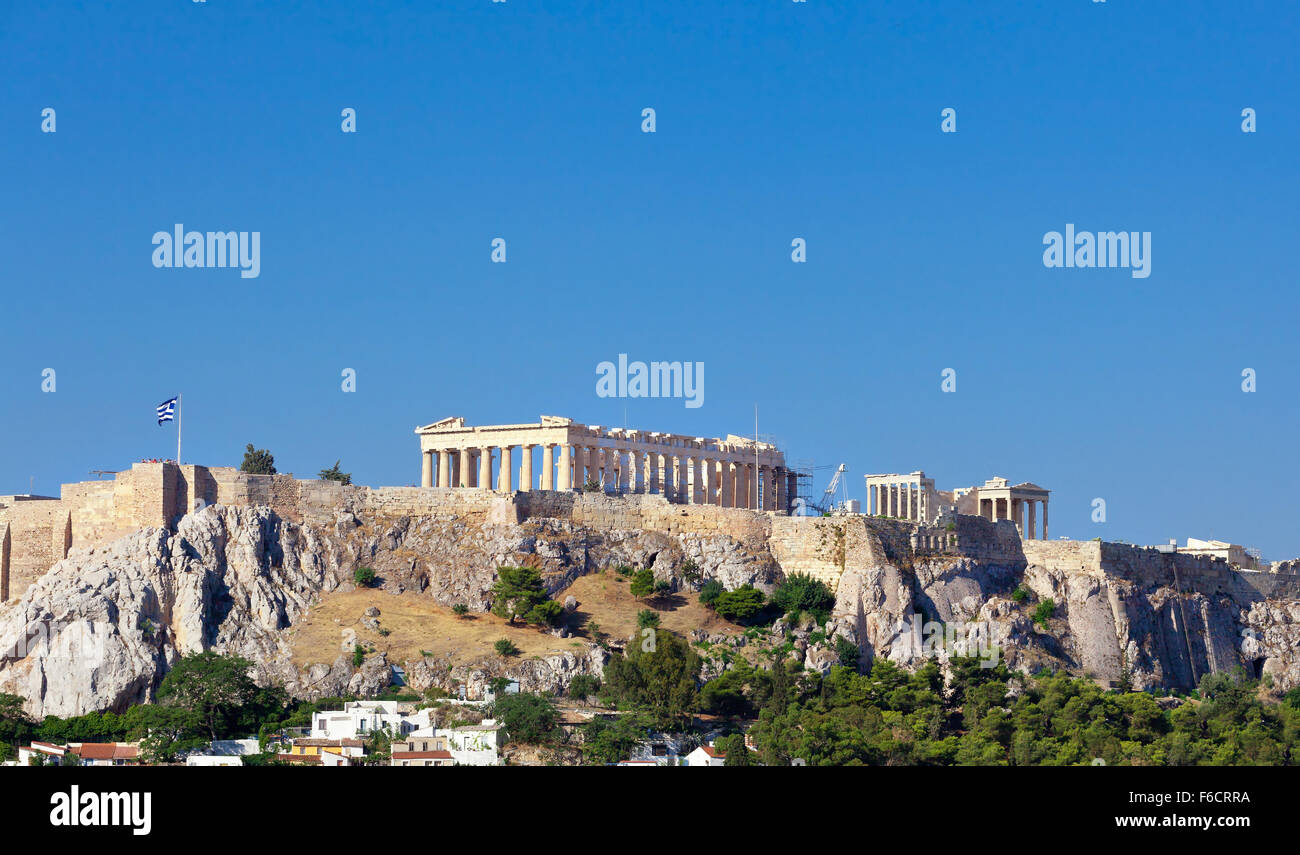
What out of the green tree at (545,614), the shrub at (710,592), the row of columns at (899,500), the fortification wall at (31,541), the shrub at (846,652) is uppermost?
the row of columns at (899,500)

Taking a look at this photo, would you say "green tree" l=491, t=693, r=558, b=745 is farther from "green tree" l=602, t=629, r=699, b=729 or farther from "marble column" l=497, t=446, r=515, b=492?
"marble column" l=497, t=446, r=515, b=492

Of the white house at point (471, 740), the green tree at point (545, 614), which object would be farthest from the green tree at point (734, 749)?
the green tree at point (545, 614)

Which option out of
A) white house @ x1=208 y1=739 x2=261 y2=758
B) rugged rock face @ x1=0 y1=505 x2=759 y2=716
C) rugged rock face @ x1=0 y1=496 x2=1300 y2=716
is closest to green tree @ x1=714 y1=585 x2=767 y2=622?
rugged rock face @ x1=0 y1=496 x2=1300 y2=716

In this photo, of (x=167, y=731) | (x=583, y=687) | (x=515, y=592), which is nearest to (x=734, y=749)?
(x=583, y=687)

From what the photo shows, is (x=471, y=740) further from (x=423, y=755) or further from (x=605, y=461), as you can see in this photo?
(x=605, y=461)

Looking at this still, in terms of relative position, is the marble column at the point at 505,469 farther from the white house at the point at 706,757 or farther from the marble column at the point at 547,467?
the white house at the point at 706,757
